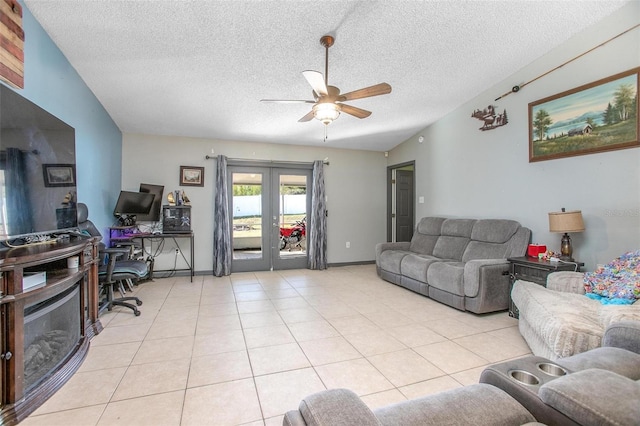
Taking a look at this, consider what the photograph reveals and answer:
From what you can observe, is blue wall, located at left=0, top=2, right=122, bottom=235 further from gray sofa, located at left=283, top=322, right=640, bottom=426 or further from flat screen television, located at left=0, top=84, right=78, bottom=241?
gray sofa, located at left=283, top=322, right=640, bottom=426

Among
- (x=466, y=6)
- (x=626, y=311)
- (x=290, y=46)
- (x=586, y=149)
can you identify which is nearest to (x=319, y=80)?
(x=290, y=46)

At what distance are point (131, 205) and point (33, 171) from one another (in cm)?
250

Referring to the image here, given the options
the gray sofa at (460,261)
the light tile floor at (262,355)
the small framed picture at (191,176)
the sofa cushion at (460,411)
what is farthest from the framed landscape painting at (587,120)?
the small framed picture at (191,176)

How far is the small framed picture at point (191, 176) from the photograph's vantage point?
5133mm

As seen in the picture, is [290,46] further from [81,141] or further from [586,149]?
[586,149]

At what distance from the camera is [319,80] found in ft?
7.48

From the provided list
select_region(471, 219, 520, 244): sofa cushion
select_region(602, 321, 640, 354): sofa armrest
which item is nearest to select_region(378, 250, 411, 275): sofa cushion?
select_region(471, 219, 520, 244): sofa cushion

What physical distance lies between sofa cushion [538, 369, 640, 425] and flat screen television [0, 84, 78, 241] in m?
2.86

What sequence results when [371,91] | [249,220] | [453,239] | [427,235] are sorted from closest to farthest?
1. [371,91]
2. [453,239]
3. [427,235]
4. [249,220]

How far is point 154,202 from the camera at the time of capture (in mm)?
4805

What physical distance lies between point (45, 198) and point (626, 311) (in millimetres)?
4114

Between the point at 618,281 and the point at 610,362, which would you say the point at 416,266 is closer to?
the point at 618,281

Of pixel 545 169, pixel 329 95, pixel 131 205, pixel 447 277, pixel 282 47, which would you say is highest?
pixel 282 47

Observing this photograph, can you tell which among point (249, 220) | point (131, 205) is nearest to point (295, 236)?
point (249, 220)
